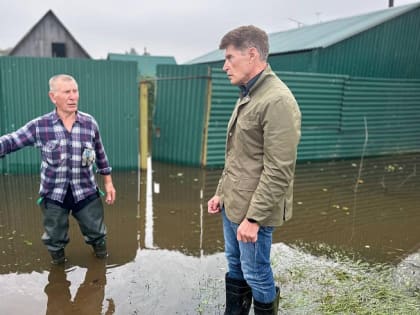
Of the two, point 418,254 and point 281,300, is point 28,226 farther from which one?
point 418,254

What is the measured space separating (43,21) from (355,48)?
721 inches

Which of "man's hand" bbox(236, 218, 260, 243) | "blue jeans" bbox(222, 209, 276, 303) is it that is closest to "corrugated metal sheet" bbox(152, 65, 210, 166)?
"blue jeans" bbox(222, 209, 276, 303)

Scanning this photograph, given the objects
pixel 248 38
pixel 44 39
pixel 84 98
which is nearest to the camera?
pixel 248 38

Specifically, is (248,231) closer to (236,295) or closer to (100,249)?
(236,295)

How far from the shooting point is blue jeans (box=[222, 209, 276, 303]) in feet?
6.89

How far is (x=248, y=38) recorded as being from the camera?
1.92 meters

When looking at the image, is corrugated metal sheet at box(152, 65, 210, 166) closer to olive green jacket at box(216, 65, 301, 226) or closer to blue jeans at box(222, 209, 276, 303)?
blue jeans at box(222, 209, 276, 303)

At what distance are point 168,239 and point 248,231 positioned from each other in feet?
7.55

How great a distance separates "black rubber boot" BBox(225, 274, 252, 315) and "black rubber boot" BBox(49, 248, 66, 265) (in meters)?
1.62

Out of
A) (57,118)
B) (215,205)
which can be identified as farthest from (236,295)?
(57,118)

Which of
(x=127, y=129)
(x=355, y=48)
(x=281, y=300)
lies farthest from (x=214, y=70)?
(x=355, y=48)

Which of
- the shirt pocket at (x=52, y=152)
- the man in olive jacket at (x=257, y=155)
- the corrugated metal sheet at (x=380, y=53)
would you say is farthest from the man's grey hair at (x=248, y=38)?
the corrugated metal sheet at (x=380, y=53)

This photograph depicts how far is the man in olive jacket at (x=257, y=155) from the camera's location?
1846 mm

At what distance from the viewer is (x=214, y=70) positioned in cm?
672
